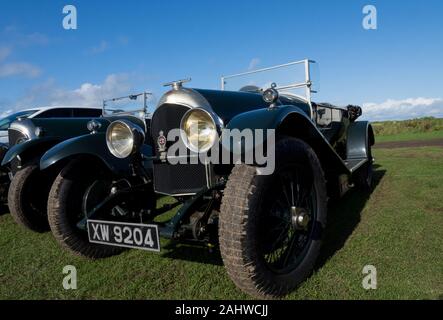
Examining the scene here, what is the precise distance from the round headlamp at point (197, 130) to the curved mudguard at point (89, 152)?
925 mm

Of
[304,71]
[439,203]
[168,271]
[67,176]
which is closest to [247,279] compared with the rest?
[168,271]

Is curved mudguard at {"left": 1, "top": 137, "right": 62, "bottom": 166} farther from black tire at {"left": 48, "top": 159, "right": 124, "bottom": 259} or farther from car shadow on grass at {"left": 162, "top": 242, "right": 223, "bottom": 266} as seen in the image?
car shadow on grass at {"left": 162, "top": 242, "right": 223, "bottom": 266}

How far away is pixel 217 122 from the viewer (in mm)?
2512

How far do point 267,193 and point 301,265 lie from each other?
0.63m

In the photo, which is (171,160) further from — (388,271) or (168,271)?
(388,271)

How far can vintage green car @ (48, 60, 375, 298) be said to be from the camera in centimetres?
216

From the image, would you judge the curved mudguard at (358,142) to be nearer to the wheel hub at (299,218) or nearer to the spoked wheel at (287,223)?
the spoked wheel at (287,223)

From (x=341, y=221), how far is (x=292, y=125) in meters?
1.69

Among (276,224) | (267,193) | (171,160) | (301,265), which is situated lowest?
(301,265)

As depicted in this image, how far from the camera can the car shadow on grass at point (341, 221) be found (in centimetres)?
313

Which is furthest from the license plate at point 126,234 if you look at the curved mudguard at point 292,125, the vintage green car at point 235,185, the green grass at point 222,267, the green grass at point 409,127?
the green grass at point 409,127

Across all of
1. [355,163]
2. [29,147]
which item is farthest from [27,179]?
[355,163]
